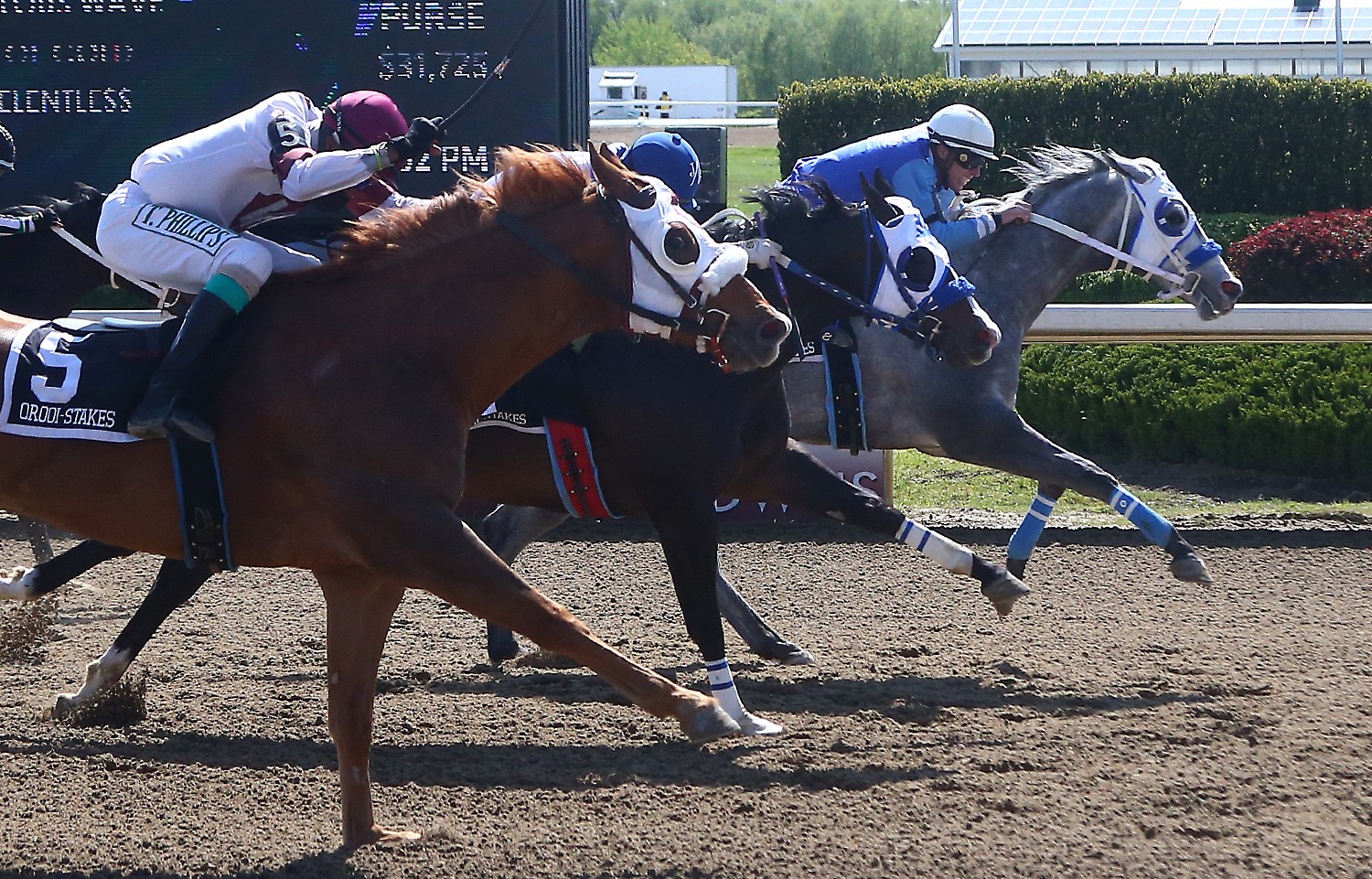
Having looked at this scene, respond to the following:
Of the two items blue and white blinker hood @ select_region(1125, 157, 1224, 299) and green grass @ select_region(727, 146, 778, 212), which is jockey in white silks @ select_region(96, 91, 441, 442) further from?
green grass @ select_region(727, 146, 778, 212)

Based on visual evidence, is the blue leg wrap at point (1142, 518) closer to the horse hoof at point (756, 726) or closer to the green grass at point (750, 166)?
the horse hoof at point (756, 726)

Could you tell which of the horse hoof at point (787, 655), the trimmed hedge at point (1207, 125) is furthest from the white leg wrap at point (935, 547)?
the trimmed hedge at point (1207, 125)

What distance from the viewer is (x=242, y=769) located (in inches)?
168

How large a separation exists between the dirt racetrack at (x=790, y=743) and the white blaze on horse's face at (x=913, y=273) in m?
1.18

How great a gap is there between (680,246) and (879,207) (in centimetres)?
163

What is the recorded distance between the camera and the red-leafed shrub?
1012cm

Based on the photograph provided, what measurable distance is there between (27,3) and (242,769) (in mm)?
4912

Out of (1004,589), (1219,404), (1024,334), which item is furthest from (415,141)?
(1219,404)

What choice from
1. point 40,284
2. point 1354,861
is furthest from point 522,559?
point 1354,861

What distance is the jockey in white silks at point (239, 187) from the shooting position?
12.4ft

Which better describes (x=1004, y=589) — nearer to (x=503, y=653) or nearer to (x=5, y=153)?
(x=503, y=653)

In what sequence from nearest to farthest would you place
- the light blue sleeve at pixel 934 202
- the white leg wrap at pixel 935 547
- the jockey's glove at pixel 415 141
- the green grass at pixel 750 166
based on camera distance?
the jockey's glove at pixel 415 141
the white leg wrap at pixel 935 547
the light blue sleeve at pixel 934 202
the green grass at pixel 750 166

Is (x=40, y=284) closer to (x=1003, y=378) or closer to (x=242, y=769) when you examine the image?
(x=242, y=769)

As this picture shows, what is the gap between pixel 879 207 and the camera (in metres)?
4.92
